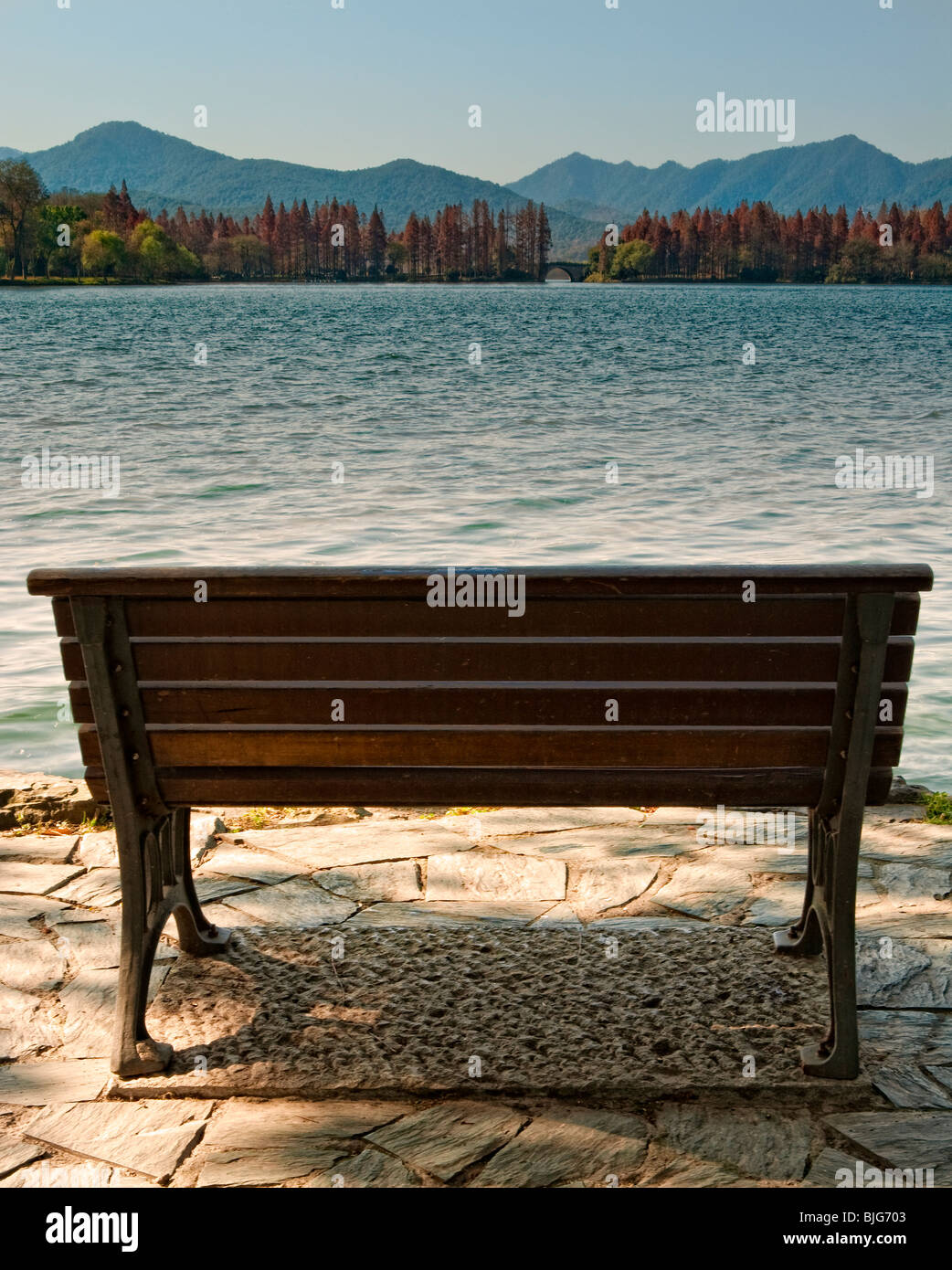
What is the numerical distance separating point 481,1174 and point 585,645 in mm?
1070

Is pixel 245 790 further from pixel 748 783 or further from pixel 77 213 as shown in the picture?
pixel 77 213

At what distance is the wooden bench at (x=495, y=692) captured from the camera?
2490mm

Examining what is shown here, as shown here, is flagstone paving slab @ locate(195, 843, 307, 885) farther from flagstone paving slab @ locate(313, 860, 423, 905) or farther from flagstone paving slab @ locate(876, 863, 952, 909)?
flagstone paving slab @ locate(876, 863, 952, 909)

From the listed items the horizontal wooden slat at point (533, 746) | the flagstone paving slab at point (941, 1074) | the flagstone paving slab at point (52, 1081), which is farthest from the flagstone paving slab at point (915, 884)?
the flagstone paving slab at point (52, 1081)

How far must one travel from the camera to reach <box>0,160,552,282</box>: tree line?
401 feet

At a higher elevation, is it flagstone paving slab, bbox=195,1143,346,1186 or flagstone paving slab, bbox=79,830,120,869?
flagstone paving slab, bbox=79,830,120,869

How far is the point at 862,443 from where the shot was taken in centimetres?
2489

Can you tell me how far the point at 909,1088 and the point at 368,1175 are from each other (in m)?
1.21

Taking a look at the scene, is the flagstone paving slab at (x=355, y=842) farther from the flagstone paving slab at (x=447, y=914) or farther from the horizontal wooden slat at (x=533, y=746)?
the horizontal wooden slat at (x=533, y=746)

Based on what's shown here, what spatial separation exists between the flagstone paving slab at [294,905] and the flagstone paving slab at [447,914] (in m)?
0.08

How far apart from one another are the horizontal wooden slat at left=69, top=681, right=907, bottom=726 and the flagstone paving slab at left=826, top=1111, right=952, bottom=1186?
838mm

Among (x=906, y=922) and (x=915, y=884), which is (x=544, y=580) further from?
(x=915, y=884)

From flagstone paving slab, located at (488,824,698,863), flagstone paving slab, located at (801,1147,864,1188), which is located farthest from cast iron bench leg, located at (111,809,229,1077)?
flagstone paving slab, located at (488,824,698,863)

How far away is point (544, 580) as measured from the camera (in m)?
2.44
